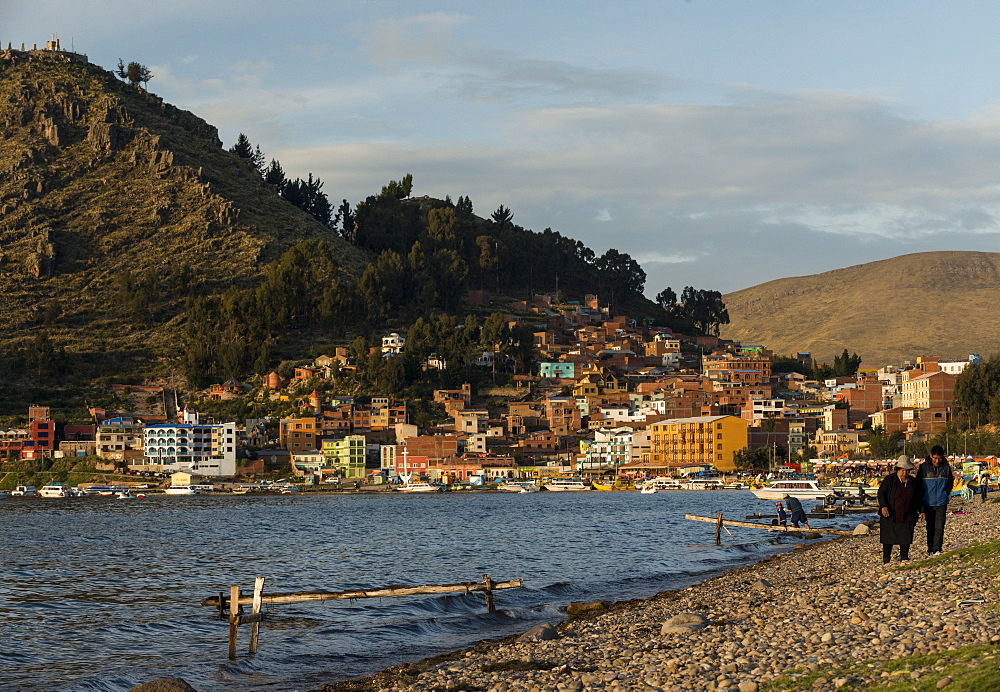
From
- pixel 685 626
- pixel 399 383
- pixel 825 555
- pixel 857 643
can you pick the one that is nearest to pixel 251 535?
pixel 825 555

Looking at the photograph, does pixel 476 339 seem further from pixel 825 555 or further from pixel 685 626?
pixel 685 626

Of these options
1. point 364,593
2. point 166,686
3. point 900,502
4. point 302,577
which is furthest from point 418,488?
point 166,686

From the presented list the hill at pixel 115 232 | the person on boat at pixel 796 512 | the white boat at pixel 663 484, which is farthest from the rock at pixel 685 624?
the hill at pixel 115 232

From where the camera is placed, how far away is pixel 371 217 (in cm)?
19262

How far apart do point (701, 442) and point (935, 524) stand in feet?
361

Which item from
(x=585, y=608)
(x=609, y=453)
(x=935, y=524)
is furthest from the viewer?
Result: (x=609, y=453)

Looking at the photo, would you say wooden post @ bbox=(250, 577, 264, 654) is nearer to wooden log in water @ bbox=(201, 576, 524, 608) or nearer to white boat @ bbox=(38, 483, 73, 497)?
wooden log in water @ bbox=(201, 576, 524, 608)

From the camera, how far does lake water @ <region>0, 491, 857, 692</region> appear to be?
79.0 feet

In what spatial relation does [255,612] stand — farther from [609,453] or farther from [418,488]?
[609,453]

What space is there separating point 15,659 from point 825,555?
23.2 metres

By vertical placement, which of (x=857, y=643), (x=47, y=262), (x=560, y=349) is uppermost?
(x=47, y=262)

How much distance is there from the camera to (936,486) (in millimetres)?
23406

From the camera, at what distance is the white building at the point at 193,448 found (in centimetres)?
12762

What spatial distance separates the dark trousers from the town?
102 metres
